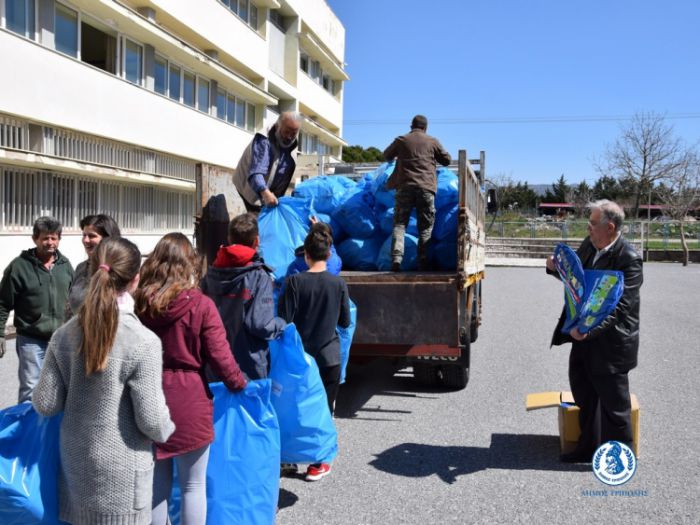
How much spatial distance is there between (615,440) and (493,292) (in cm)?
1248

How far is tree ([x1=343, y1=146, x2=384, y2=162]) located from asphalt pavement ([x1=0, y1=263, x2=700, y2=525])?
41527mm

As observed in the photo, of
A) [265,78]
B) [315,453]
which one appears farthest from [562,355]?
[265,78]

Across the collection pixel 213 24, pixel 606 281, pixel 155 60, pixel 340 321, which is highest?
pixel 213 24

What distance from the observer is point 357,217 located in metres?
6.35

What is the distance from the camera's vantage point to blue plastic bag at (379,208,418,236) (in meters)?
6.23

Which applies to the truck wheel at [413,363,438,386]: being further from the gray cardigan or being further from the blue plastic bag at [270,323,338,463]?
the gray cardigan

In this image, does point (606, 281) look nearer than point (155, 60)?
Yes

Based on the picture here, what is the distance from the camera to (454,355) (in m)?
5.25

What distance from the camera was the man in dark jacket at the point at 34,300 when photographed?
4426 mm

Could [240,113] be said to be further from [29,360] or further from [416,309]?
[29,360]

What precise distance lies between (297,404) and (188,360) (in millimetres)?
1010

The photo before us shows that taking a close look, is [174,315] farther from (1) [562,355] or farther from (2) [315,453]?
(1) [562,355]

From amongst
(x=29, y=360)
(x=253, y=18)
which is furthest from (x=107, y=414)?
(x=253, y=18)

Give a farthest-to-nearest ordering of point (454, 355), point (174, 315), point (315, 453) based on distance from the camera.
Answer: point (454, 355), point (315, 453), point (174, 315)
